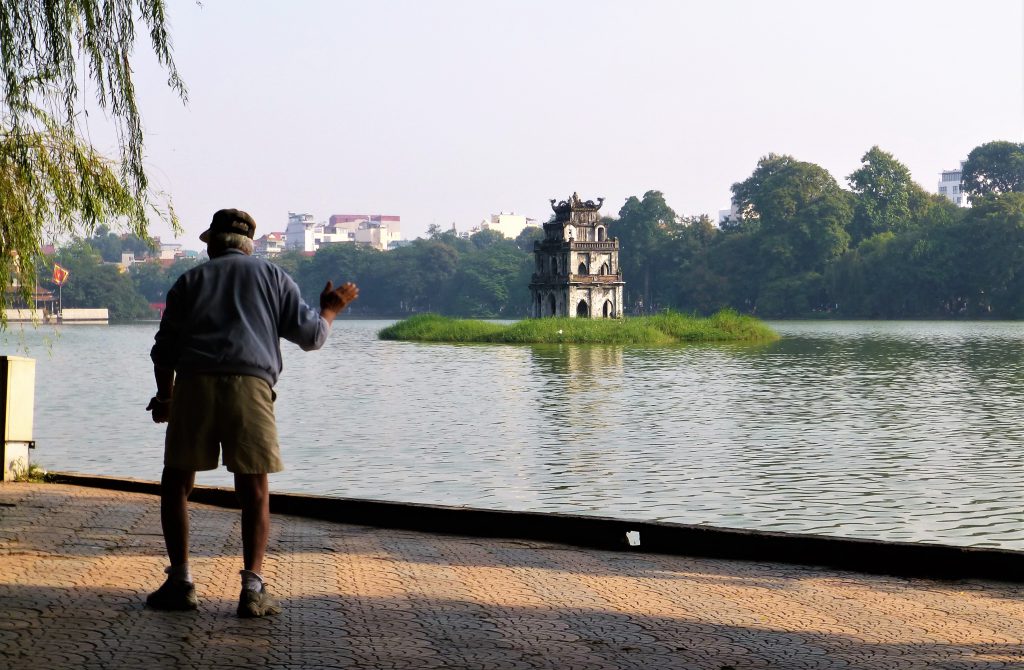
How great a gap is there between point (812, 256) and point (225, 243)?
11015 centimetres

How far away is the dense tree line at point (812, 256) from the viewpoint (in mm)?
100375

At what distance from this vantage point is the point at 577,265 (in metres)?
80.5

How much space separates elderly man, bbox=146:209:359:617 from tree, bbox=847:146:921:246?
115 metres

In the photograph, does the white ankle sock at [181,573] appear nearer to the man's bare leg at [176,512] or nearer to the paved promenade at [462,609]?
the man's bare leg at [176,512]

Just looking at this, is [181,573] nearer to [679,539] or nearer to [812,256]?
[679,539]

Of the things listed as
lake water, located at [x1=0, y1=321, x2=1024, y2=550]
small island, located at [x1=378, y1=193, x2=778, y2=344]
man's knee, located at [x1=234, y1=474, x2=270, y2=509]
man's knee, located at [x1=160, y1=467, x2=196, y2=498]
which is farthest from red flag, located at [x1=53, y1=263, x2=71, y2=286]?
small island, located at [x1=378, y1=193, x2=778, y2=344]

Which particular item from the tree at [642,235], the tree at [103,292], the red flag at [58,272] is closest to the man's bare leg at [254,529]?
the red flag at [58,272]

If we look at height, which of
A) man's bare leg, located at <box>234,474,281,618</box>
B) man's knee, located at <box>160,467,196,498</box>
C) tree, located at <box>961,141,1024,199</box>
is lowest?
man's bare leg, located at <box>234,474,281,618</box>

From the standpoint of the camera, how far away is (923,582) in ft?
23.7

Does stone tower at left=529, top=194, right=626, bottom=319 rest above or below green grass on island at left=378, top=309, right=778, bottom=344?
above

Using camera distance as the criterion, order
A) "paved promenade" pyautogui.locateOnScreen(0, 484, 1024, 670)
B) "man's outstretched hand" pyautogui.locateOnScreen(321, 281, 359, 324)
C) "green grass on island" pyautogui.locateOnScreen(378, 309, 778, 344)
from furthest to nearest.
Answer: "green grass on island" pyautogui.locateOnScreen(378, 309, 778, 344)
"man's outstretched hand" pyautogui.locateOnScreen(321, 281, 359, 324)
"paved promenade" pyautogui.locateOnScreen(0, 484, 1024, 670)

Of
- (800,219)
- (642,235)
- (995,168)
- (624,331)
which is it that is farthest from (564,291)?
(995,168)

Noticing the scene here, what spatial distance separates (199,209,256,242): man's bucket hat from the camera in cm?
577

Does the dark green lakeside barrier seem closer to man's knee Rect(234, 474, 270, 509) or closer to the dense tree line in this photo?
man's knee Rect(234, 474, 270, 509)
